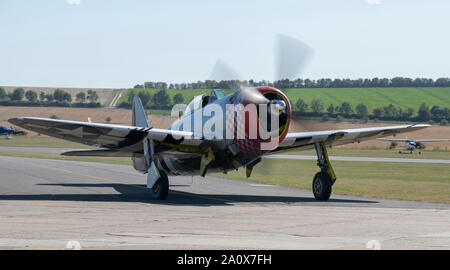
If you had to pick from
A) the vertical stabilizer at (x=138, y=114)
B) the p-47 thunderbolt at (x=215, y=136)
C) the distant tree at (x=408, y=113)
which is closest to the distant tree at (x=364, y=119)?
the distant tree at (x=408, y=113)

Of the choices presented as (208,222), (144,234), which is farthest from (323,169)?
(144,234)

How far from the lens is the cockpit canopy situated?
63.4 feet

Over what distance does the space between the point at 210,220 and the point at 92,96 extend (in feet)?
427

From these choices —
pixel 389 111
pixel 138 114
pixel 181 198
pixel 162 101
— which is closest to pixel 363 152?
pixel 162 101

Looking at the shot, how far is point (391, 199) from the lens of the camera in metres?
20.6

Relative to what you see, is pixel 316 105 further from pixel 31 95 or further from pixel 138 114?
pixel 138 114

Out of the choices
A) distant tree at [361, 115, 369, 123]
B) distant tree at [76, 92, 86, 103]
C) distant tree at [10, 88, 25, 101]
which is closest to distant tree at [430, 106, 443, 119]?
distant tree at [361, 115, 369, 123]

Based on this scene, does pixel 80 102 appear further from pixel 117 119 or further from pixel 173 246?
pixel 173 246

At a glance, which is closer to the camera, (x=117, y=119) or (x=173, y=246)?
(x=173, y=246)

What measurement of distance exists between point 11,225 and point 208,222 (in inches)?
166

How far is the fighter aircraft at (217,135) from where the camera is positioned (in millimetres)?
17500

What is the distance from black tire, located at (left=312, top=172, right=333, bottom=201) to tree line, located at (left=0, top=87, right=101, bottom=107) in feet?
375

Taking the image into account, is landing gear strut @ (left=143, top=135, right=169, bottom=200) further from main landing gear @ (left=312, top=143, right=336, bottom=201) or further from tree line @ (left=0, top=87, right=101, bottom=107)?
tree line @ (left=0, top=87, right=101, bottom=107)
